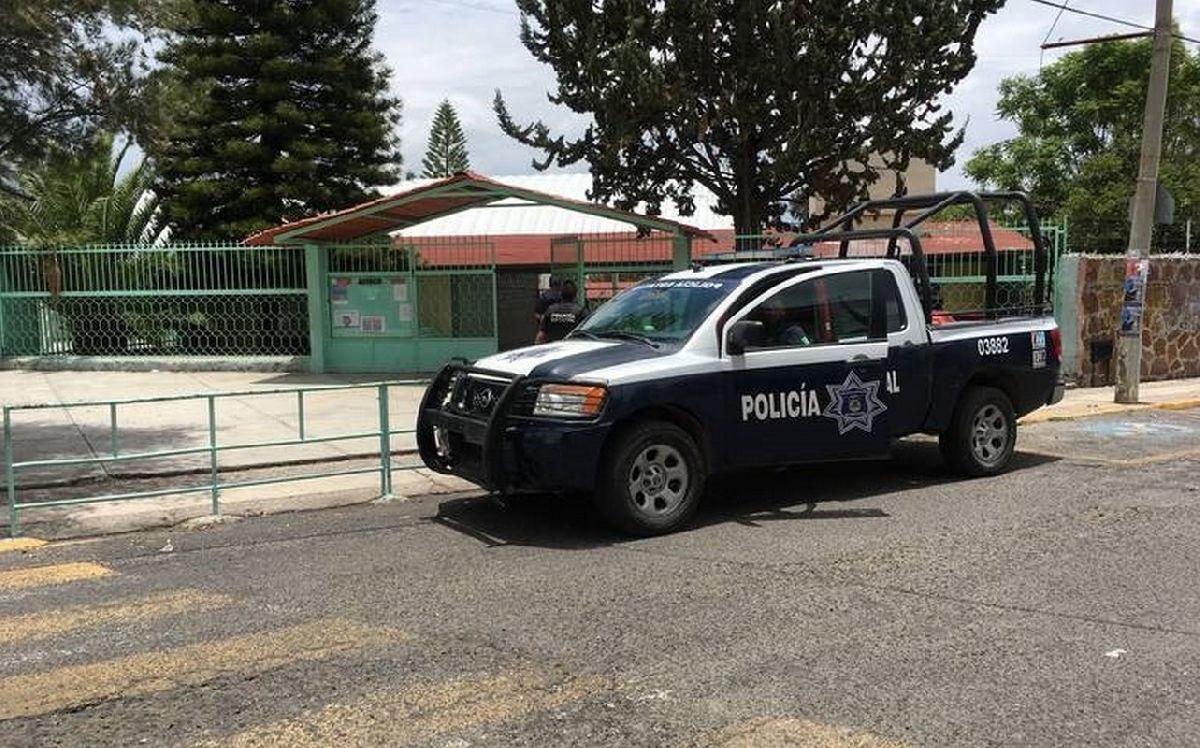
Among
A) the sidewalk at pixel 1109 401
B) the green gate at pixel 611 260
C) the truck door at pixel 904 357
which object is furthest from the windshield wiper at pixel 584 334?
the green gate at pixel 611 260

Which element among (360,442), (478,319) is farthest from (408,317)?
(360,442)

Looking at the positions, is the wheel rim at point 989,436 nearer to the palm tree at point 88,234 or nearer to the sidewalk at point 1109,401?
the sidewalk at point 1109,401

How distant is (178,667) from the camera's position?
460cm

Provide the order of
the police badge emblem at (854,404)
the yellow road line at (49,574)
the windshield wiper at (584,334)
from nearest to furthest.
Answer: the yellow road line at (49,574)
the police badge emblem at (854,404)
the windshield wiper at (584,334)

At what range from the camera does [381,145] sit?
85.0 ft

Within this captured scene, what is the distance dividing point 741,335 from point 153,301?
1533cm

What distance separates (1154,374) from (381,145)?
1798 cm

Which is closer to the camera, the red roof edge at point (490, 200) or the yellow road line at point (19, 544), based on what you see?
the yellow road line at point (19, 544)

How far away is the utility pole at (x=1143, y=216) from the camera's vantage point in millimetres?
13766

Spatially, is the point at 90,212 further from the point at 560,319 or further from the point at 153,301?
the point at 560,319

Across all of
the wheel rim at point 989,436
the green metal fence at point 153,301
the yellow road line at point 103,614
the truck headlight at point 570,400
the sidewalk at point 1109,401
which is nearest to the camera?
the yellow road line at point 103,614

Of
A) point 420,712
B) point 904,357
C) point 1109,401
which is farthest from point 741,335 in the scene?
point 1109,401

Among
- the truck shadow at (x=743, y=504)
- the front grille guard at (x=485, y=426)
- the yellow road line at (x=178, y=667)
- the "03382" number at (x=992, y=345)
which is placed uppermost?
the "03382" number at (x=992, y=345)

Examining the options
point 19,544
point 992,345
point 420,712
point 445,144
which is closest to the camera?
point 420,712
